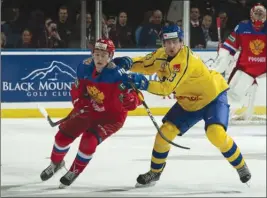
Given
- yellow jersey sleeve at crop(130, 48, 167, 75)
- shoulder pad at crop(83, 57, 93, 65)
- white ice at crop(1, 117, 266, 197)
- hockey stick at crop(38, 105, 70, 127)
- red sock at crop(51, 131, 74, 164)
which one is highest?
shoulder pad at crop(83, 57, 93, 65)

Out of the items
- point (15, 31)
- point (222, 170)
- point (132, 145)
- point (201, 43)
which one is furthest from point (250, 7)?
point (132, 145)

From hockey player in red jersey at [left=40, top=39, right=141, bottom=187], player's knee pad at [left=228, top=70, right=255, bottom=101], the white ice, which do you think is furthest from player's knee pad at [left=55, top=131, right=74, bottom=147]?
the white ice

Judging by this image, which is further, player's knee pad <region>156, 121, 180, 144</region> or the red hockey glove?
player's knee pad <region>156, 121, 180, 144</region>

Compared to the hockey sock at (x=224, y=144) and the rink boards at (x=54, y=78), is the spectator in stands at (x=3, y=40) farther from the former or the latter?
the hockey sock at (x=224, y=144)

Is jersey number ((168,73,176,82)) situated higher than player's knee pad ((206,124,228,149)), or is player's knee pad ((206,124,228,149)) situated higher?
jersey number ((168,73,176,82))

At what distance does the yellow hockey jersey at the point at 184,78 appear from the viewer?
3.55ft

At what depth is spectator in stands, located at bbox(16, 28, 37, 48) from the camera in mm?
1041

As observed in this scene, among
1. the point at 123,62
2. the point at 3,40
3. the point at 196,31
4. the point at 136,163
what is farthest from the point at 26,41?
the point at 136,163

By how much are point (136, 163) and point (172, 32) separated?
288cm

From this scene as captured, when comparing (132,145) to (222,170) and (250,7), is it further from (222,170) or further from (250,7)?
(250,7)

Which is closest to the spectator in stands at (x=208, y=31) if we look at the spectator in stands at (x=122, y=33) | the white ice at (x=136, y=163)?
the spectator in stands at (x=122, y=33)

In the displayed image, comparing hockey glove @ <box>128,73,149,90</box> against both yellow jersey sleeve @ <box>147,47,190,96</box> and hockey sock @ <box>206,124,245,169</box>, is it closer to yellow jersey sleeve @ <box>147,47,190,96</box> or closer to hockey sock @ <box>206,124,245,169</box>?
yellow jersey sleeve @ <box>147,47,190,96</box>

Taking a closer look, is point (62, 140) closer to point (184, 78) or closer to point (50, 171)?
point (50, 171)

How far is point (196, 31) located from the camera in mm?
1109
